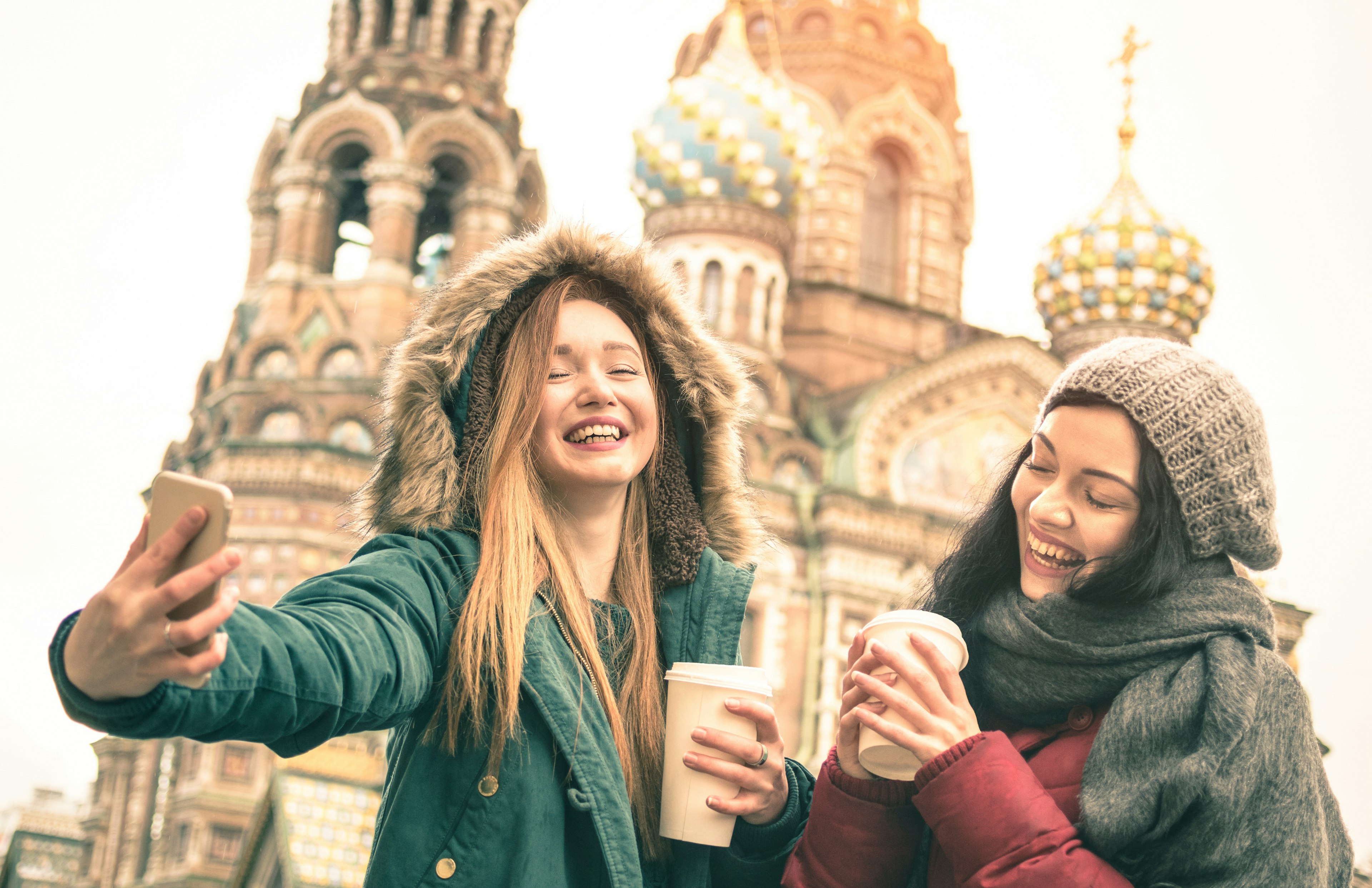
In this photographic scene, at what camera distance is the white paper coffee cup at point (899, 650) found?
6.52 ft

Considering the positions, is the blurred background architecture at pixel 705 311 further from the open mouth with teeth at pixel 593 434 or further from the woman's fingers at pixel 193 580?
the woman's fingers at pixel 193 580

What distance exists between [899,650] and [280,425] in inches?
459

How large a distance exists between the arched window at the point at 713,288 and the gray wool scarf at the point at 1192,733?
11930mm

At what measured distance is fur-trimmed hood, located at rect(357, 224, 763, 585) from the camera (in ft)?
7.17

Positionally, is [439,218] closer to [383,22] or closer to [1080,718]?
[383,22]

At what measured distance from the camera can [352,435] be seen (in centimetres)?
1290

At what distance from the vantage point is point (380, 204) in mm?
14109

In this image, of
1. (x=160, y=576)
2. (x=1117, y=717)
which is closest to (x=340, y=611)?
(x=160, y=576)

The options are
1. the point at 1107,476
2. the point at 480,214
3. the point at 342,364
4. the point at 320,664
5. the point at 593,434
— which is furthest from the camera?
the point at 480,214

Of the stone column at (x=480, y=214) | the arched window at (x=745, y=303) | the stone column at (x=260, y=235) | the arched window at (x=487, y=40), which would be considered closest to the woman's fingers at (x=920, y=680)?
the arched window at (x=745, y=303)

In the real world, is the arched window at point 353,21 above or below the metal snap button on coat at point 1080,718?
above

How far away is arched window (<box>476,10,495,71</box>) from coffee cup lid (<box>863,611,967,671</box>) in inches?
553

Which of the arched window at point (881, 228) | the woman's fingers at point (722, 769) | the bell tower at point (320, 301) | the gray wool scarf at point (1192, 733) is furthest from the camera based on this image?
the arched window at point (881, 228)

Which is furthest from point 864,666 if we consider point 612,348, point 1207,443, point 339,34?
point 339,34
